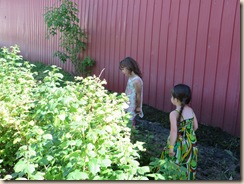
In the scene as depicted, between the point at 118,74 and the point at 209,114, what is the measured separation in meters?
2.49

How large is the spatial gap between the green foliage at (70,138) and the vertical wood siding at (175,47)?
7.90 feet

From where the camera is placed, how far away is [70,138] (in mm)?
2297

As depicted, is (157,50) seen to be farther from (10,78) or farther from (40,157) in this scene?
(40,157)

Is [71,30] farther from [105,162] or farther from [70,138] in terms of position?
[105,162]

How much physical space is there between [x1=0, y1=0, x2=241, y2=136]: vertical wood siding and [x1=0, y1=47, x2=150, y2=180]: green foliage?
241cm

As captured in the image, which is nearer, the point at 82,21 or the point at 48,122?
the point at 48,122

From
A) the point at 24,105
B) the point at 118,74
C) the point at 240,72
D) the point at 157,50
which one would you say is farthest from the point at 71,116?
the point at 118,74

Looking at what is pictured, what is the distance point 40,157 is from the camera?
2.19 meters

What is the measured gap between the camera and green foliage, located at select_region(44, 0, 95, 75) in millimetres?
7485

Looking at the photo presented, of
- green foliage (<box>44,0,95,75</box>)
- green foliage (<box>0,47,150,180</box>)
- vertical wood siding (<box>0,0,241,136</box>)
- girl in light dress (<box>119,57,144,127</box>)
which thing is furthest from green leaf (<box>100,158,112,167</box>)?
green foliage (<box>44,0,95,75</box>)

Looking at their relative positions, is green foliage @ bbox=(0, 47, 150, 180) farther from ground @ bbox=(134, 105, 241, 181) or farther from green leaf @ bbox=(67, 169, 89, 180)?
ground @ bbox=(134, 105, 241, 181)

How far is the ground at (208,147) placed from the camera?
11.4ft

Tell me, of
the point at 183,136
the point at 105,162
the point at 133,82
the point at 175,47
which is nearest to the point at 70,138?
the point at 105,162

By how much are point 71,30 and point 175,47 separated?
3.06 metres
